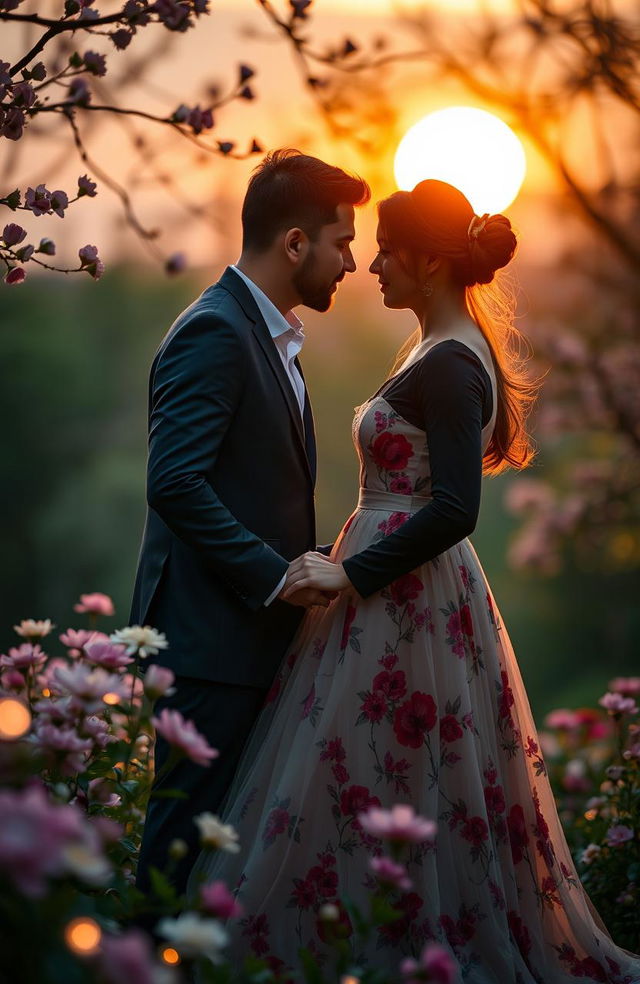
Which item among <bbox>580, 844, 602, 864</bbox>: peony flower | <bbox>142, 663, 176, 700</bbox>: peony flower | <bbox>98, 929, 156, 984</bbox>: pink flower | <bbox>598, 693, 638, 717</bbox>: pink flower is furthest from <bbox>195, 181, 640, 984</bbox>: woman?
<bbox>98, 929, 156, 984</bbox>: pink flower

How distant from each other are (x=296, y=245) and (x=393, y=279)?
25cm

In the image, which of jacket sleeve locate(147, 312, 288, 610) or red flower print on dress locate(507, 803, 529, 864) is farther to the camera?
red flower print on dress locate(507, 803, 529, 864)

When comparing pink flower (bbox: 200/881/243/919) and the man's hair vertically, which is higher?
the man's hair

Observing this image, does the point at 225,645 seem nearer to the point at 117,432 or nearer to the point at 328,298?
the point at 328,298

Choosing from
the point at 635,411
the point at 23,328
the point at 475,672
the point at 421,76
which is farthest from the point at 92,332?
the point at 475,672

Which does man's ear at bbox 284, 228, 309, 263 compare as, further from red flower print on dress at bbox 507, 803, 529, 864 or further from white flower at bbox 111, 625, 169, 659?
red flower print on dress at bbox 507, 803, 529, 864

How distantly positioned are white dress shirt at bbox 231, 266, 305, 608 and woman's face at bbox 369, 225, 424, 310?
0.23 metres

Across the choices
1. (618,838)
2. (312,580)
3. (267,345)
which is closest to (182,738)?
(312,580)

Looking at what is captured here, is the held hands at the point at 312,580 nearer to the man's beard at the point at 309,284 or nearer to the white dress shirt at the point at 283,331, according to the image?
the white dress shirt at the point at 283,331

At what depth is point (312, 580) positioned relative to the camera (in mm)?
2367

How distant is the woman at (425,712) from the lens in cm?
233

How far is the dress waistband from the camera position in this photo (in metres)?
2.55

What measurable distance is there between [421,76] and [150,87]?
95.0 inches

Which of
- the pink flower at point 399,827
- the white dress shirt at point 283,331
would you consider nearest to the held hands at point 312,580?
the white dress shirt at point 283,331
